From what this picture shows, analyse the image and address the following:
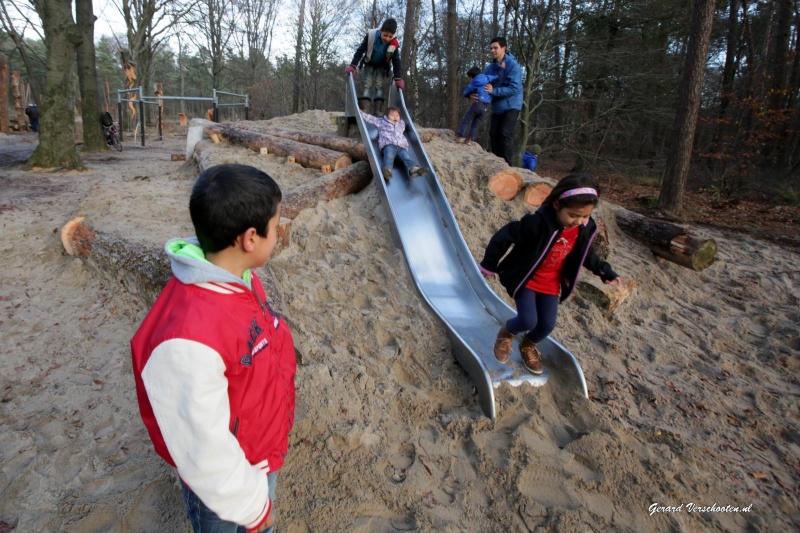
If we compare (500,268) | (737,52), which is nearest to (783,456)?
(500,268)

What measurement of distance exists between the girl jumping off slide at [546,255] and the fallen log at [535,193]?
313 centimetres

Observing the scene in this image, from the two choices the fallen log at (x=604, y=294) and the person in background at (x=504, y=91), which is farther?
the person in background at (x=504, y=91)

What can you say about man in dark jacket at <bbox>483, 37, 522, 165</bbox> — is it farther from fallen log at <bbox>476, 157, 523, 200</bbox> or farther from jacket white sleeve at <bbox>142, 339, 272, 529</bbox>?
jacket white sleeve at <bbox>142, 339, 272, 529</bbox>

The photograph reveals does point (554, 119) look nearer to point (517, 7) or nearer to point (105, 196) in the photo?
point (517, 7)

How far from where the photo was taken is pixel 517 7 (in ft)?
37.2

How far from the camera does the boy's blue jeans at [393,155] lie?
5961 millimetres

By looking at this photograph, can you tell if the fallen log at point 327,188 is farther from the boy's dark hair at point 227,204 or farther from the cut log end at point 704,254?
the cut log end at point 704,254

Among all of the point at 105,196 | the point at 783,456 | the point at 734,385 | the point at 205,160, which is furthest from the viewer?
the point at 205,160

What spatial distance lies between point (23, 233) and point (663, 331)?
711 centimetres

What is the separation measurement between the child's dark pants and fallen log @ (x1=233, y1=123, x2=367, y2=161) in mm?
4091

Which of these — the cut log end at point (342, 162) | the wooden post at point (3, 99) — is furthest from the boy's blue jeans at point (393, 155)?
the wooden post at point (3, 99)

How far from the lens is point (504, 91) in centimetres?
711

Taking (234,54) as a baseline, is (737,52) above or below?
below

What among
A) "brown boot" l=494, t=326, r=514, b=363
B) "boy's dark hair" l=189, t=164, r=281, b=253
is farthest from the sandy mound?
"boy's dark hair" l=189, t=164, r=281, b=253
